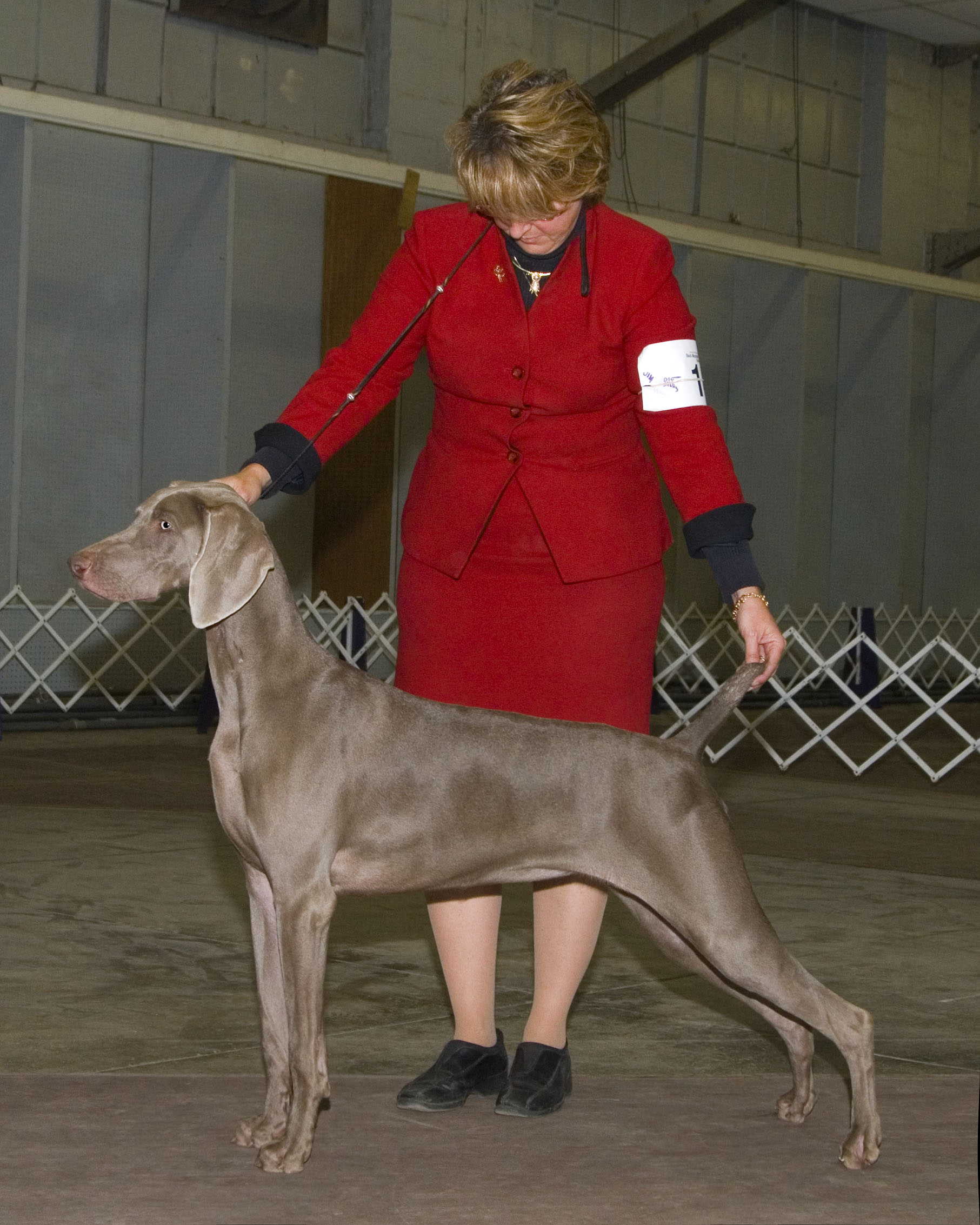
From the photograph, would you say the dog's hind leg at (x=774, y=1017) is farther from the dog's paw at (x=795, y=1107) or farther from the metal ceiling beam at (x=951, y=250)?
the metal ceiling beam at (x=951, y=250)

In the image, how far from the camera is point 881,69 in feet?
48.8

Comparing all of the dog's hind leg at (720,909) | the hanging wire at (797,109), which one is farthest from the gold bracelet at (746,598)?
the hanging wire at (797,109)

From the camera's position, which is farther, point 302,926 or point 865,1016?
point 865,1016

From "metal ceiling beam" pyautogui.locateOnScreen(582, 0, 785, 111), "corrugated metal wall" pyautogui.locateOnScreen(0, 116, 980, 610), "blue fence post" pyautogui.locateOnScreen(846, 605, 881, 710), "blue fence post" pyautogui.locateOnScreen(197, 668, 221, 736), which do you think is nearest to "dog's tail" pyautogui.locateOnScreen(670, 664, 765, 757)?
"blue fence post" pyautogui.locateOnScreen(197, 668, 221, 736)

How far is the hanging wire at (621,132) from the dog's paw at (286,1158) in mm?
11305

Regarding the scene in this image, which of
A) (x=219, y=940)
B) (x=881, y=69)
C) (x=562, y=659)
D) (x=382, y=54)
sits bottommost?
(x=219, y=940)

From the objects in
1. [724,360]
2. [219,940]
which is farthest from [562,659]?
[724,360]

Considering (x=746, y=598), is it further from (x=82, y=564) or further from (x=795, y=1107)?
(x=82, y=564)

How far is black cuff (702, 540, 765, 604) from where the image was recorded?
2.88m

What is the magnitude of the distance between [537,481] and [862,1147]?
126 cm

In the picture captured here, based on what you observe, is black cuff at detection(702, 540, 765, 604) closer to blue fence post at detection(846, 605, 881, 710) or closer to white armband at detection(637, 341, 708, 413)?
white armband at detection(637, 341, 708, 413)

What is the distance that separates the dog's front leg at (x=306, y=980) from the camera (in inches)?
100

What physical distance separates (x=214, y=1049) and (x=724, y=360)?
1137 cm

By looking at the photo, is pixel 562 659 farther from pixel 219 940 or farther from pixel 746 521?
pixel 219 940
